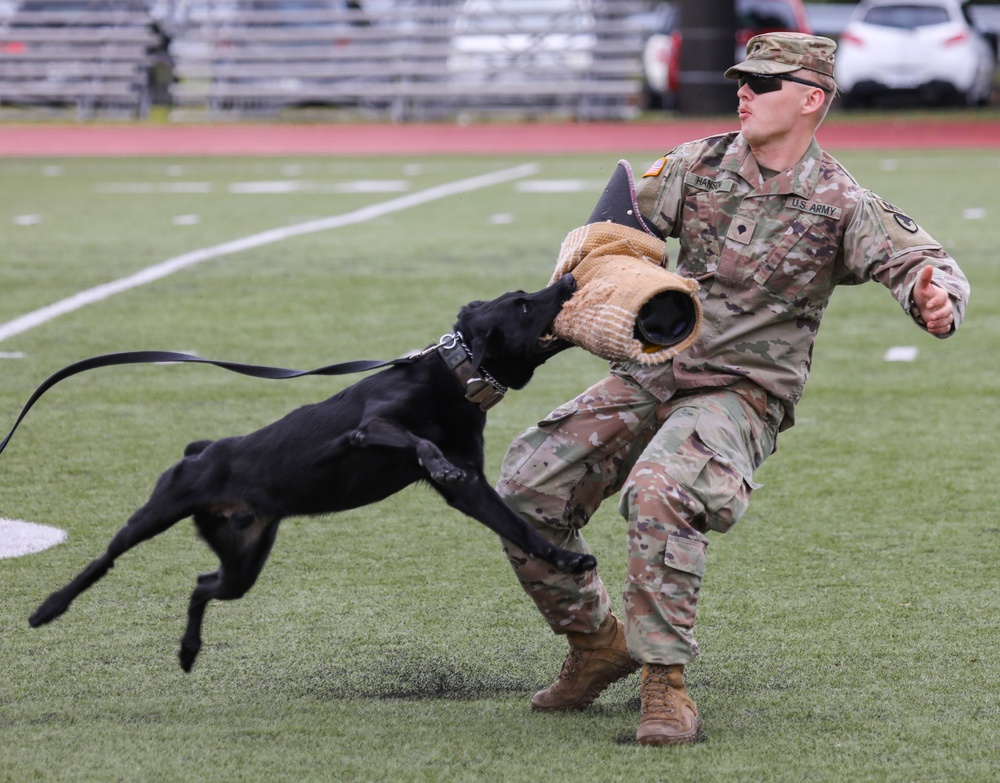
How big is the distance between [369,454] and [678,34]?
67.0 ft

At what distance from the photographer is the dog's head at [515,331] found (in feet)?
11.2

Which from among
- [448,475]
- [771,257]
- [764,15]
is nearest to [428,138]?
[764,15]

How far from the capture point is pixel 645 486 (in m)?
3.24

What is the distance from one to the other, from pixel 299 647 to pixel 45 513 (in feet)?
5.06

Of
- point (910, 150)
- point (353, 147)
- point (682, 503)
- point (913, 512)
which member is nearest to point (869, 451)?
point (913, 512)

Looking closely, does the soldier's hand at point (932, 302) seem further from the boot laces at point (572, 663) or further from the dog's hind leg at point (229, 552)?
the dog's hind leg at point (229, 552)

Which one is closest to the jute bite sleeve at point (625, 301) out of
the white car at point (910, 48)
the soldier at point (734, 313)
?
the soldier at point (734, 313)

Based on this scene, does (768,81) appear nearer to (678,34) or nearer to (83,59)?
(678,34)

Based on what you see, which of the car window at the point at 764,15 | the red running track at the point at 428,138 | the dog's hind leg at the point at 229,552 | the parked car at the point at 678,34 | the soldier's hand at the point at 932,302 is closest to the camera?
the soldier's hand at the point at 932,302

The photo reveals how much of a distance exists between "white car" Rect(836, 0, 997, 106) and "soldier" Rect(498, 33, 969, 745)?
19.1 metres

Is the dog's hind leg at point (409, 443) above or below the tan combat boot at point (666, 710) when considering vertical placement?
above

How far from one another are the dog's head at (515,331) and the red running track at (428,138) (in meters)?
15.1

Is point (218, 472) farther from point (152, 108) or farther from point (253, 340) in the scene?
point (152, 108)

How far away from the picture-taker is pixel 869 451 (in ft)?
18.9
